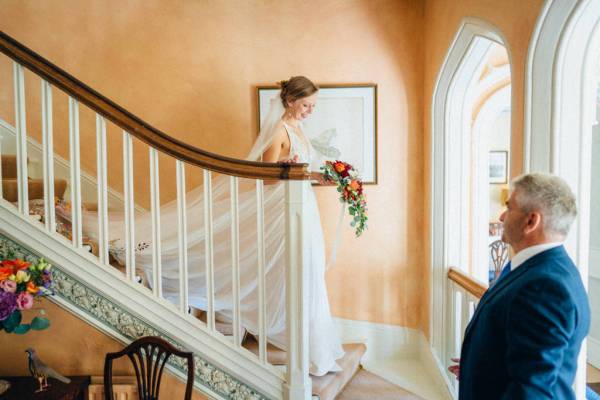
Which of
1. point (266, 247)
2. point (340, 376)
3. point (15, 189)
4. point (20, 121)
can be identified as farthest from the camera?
point (15, 189)

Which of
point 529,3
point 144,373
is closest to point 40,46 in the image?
point 144,373

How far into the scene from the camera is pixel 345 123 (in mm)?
3848

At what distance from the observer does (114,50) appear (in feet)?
12.9

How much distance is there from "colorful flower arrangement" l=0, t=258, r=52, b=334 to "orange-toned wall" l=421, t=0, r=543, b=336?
2.17 m

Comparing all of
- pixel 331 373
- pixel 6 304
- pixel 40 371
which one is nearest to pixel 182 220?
pixel 6 304

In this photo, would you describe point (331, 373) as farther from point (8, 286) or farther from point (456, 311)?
point (8, 286)

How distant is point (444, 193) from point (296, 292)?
1624mm

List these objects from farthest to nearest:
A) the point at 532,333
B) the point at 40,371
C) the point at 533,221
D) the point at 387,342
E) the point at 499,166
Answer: the point at 499,166
the point at 387,342
the point at 40,371
the point at 533,221
the point at 532,333

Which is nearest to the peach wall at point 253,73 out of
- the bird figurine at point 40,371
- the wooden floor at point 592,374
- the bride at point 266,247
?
the bride at point 266,247

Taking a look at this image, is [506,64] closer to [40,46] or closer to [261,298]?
[261,298]

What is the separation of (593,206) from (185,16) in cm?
409

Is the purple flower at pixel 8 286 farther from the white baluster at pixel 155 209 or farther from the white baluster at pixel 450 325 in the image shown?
the white baluster at pixel 450 325

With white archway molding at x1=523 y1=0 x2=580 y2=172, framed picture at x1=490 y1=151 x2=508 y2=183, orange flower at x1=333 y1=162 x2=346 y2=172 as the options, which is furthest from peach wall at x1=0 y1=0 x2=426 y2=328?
framed picture at x1=490 y1=151 x2=508 y2=183

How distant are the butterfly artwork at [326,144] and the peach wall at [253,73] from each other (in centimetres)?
29
